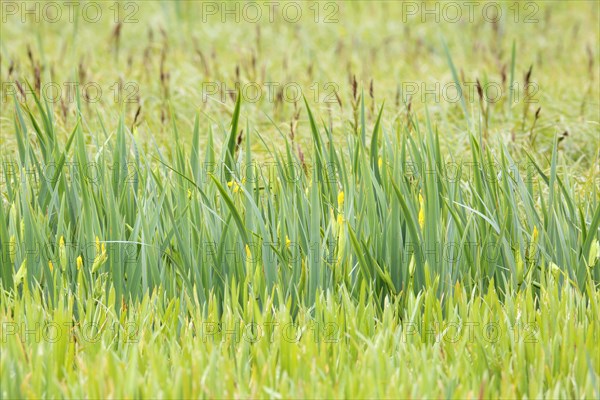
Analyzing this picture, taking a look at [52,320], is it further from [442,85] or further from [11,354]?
[442,85]

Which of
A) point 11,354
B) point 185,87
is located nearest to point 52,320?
point 11,354

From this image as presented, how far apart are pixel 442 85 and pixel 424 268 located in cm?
295

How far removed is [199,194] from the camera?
8.77 feet

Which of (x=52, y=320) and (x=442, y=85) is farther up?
(x=442, y=85)

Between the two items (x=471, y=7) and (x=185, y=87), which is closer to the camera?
(x=185, y=87)

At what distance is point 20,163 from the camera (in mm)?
2729

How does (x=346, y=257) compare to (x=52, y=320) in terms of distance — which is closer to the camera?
(x=52, y=320)

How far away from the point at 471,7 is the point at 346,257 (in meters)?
6.15

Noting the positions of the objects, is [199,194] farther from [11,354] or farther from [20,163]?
[11,354]

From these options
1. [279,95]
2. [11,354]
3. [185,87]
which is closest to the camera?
[11,354]

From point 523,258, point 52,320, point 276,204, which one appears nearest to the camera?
point 52,320

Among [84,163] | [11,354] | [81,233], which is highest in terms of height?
[84,163]

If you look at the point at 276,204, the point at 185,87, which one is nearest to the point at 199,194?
the point at 276,204

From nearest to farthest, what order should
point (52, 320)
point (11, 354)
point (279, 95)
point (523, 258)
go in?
point (11, 354) → point (52, 320) → point (523, 258) → point (279, 95)
